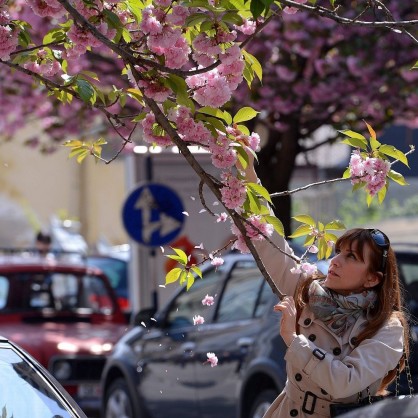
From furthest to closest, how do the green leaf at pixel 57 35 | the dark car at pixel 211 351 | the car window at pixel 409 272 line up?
1. the dark car at pixel 211 351
2. the car window at pixel 409 272
3. the green leaf at pixel 57 35

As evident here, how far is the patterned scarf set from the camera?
5.34m

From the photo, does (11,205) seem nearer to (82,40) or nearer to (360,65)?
(360,65)

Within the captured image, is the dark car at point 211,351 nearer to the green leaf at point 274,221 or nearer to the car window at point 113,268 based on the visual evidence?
the green leaf at point 274,221

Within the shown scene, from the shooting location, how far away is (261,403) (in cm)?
962

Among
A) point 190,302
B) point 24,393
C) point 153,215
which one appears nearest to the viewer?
point 24,393

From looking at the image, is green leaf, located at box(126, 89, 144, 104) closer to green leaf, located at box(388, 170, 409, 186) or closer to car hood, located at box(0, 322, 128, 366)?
A: green leaf, located at box(388, 170, 409, 186)

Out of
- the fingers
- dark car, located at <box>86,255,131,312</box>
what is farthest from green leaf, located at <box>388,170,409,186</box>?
dark car, located at <box>86,255,131,312</box>

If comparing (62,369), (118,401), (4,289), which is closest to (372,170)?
(118,401)

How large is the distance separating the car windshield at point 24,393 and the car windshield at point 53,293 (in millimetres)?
8316

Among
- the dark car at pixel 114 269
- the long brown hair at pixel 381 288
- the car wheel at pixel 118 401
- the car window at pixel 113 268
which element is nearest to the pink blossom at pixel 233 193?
the long brown hair at pixel 381 288

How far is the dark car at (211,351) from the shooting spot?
380 inches

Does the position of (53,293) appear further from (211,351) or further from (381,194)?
(381,194)

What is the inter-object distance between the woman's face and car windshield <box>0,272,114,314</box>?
8688mm

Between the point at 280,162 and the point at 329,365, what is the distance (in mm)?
10599
